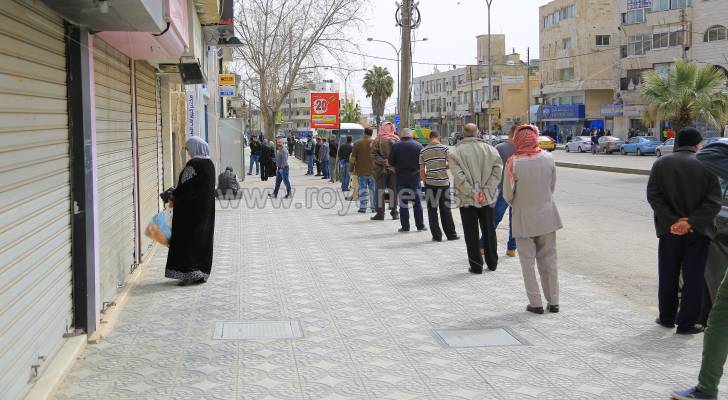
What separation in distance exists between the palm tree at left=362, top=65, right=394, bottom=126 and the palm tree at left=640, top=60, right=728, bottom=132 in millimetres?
70781

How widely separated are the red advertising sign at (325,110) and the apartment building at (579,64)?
37.5 metres

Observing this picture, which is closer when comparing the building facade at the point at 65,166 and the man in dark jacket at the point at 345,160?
the building facade at the point at 65,166

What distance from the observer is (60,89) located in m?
5.71

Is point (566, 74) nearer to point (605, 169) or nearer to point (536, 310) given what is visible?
point (605, 169)

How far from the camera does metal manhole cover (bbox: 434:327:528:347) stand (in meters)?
6.32

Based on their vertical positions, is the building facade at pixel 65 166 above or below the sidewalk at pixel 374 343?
above

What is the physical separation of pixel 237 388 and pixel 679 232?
3.71 meters

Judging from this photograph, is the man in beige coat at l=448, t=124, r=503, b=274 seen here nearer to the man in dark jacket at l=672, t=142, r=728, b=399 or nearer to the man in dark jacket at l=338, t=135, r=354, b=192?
the man in dark jacket at l=672, t=142, r=728, b=399

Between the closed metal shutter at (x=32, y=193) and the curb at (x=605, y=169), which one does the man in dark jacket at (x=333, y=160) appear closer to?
the curb at (x=605, y=169)

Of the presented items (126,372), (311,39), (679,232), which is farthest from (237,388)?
(311,39)

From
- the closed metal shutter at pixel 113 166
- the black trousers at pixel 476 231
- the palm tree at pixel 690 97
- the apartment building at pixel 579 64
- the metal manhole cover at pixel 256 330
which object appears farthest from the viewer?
the apartment building at pixel 579 64

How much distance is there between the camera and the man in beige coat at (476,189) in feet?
30.7

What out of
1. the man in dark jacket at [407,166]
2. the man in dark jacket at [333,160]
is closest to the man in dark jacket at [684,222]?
the man in dark jacket at [407,166]

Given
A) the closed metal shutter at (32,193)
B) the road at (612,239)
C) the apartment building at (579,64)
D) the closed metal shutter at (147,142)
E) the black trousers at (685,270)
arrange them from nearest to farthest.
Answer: the closed metal shutter at (32,193) < the black trousers at (685,270) < the road at (612,239) < the closed metal shutter at (147,142) < the apartment building at (579,64)
